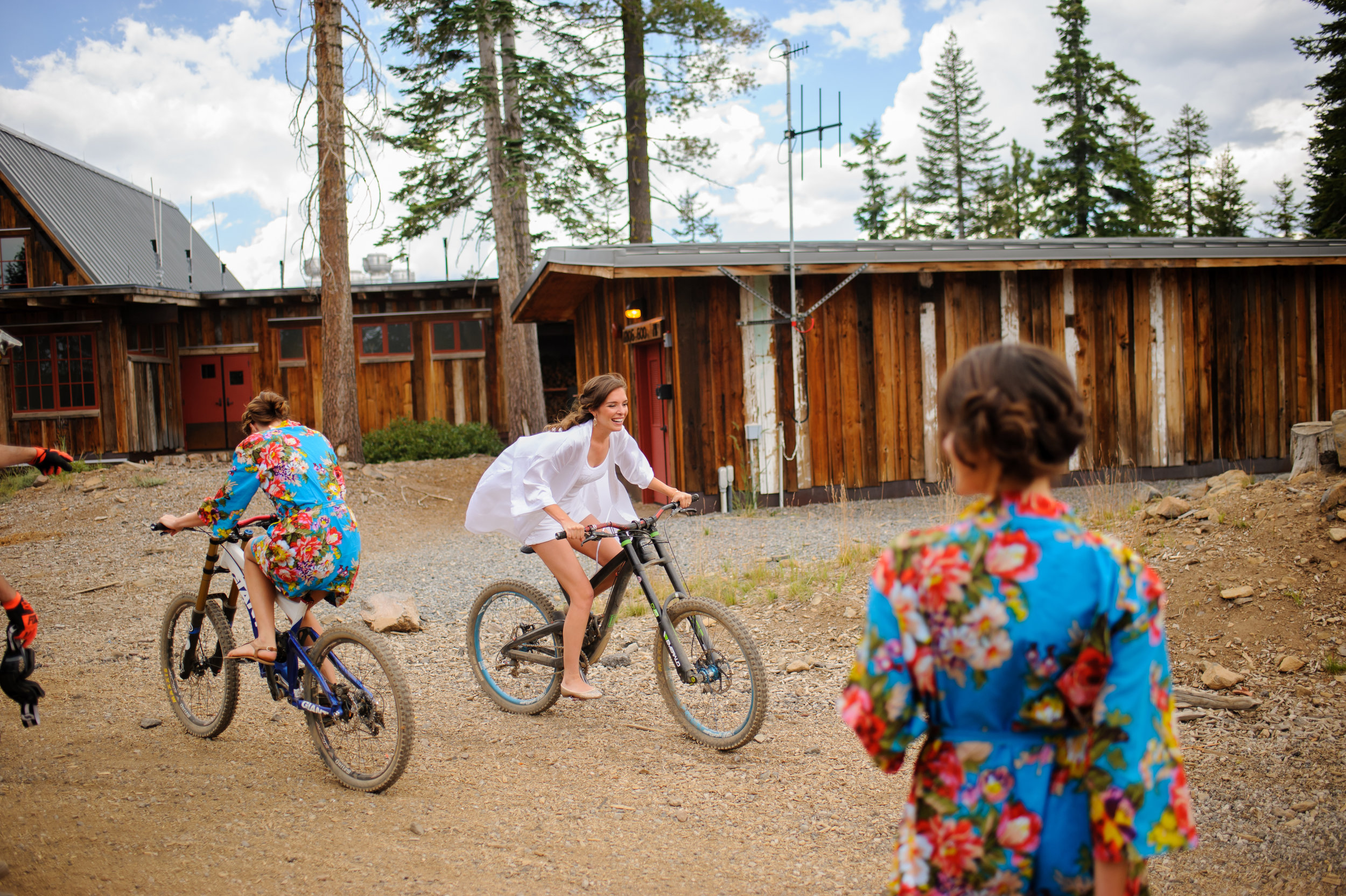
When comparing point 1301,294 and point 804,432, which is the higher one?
point 1301,294

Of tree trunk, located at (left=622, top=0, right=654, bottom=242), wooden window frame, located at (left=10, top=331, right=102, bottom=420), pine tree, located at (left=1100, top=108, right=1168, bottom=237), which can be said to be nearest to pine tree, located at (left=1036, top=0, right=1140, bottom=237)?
pine tree, located at (left=1100, top=108, right=1168, bottom=237)

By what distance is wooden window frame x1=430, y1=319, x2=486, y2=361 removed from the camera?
2053 centimetres

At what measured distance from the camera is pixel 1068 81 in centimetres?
2681

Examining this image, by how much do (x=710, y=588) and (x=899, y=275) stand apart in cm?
663

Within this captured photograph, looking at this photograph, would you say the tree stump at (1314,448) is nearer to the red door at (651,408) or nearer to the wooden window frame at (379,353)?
the red door at (651,408)

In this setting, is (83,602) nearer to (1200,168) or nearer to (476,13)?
(476,13)

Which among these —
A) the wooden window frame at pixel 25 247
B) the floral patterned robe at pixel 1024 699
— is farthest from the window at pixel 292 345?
the floral patterned robe at pixel 1024 699

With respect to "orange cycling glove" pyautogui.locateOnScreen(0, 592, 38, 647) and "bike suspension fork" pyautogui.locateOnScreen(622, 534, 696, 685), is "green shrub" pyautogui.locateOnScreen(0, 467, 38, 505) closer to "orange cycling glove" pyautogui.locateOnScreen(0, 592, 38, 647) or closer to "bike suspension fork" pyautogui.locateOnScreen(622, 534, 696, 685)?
"orange cycling glove" pyautogui.locateOnScreen(0, 592, 38, 647)

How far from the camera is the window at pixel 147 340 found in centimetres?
1958

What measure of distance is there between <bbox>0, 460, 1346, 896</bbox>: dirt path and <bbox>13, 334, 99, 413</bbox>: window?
15.7 m

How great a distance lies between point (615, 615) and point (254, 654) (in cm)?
164

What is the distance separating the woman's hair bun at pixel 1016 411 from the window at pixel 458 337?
19.9 meters

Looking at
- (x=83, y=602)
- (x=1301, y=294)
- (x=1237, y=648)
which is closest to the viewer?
(x=1237, y=648)

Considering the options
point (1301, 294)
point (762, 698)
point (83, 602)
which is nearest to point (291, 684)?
point (762, 698)
